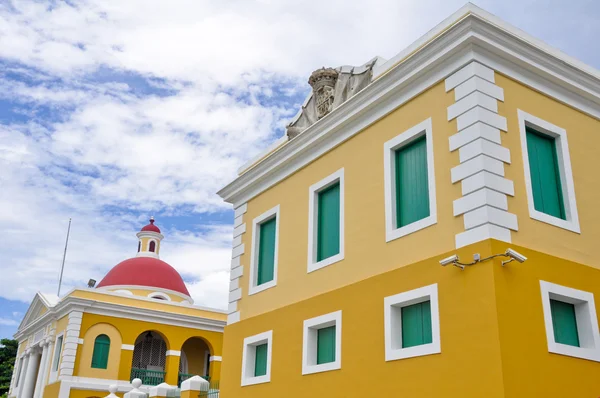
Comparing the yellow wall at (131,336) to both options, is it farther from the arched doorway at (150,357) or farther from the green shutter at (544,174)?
the green shutter at (544,174)

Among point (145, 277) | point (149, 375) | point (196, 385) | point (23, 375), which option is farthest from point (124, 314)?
point (196, 385)

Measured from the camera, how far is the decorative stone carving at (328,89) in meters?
11.9

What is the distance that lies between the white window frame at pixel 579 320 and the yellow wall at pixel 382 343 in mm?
991

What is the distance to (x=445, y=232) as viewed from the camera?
9133mm

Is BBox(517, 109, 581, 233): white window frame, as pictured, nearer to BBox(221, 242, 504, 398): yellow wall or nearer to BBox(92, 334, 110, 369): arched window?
BBox(221, 242, 504, 398): yellow wall

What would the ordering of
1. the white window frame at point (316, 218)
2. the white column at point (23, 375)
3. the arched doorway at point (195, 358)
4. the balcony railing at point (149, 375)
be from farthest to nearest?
1. the white column at point (23, 375)
2. the arched doorway at point (195, 358)
3. the balcony railing at point (149, 375)
4. the white window frame at point (316, 218)

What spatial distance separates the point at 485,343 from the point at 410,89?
443cm

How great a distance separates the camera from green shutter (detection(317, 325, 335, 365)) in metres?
11.0

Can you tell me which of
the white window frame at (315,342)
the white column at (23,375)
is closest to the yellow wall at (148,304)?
the white column at (23,375)

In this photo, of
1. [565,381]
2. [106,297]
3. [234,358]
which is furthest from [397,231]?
[106,297]

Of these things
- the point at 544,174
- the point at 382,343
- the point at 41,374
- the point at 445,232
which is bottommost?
the point at 382,343

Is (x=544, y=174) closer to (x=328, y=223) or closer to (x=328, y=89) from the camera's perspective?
(x=328, y=223)

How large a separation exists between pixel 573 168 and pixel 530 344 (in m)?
3.30

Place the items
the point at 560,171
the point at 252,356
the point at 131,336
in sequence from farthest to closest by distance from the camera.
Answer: the point at 131,336, the point at 252,356, the point at 560,171
